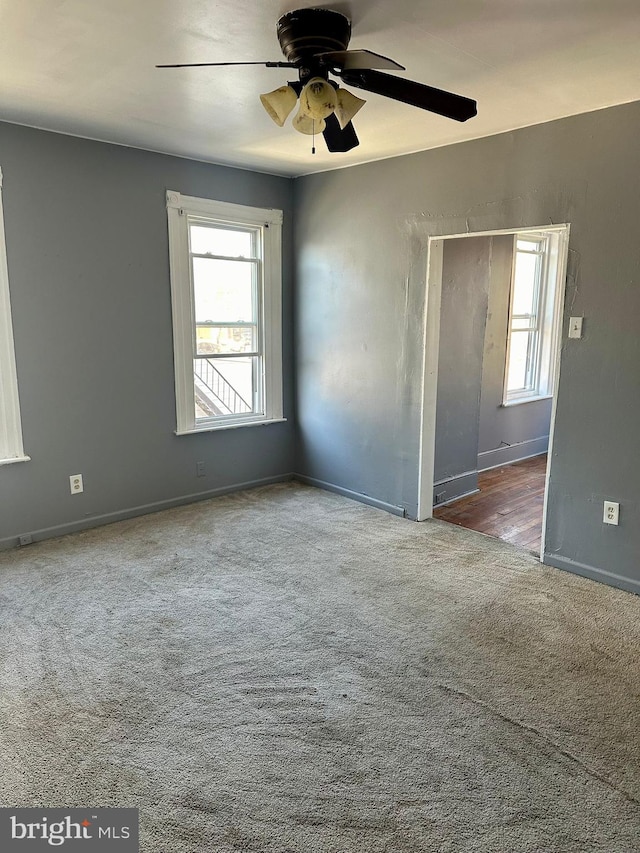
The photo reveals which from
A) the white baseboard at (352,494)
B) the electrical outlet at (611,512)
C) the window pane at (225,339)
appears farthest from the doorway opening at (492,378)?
the window pane at (225,339)

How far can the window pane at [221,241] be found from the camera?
443 centimetres

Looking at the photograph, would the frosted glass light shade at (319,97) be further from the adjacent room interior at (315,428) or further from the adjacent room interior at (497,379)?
the adjacent room interior at (497,379)

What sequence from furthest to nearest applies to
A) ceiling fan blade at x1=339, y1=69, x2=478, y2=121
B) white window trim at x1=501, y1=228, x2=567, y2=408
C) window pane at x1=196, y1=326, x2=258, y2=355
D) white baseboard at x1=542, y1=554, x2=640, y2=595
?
white window trim at x1=501, y1=228, x2=567, y2=408, window pane at x1=196, y1=326, x2=258, y2=355, white baseboard at x1=542, y1=554, x2=640, y2=595, ceiling fan blade at x1=339, y1=69, x2=478, y2=121

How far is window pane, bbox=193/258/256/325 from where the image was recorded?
4.48m

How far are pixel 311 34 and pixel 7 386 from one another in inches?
106

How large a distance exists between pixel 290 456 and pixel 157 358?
5.15ft

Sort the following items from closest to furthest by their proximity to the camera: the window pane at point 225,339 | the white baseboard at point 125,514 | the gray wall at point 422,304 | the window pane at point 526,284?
the gray wall at point 422,304
the white baseboard at point 125,514
the window pane at point 225,339
the window pane at point 526,284

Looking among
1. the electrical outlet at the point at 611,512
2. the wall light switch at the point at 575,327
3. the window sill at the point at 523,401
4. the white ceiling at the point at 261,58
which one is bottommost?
the electrical outlet at the point at 611,512

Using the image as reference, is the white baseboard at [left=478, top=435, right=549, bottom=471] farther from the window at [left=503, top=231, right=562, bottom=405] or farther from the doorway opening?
the window at [left=503, top=231, right=562, bottom=405]

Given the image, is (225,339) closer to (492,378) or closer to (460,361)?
(460,361)

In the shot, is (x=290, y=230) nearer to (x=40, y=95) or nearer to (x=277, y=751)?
(x=40, y=95)

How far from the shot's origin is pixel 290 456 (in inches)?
207

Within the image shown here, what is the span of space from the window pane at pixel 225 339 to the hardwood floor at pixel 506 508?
2.06m

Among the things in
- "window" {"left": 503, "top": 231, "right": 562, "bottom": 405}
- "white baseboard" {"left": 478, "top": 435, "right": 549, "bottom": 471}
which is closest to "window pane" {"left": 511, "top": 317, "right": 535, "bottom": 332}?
"window" {"left": 503, "top": 231, "right": 562, "bottom": 405}
